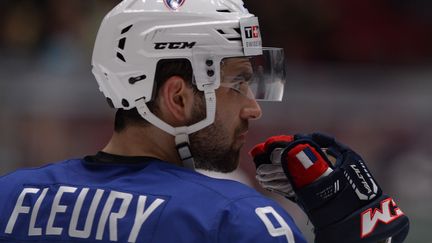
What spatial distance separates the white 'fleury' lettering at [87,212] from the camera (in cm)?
233

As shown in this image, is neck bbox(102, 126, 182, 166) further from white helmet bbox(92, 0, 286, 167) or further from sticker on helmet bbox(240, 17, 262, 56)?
sticker on helmet bbox(240, 17, 262, 56)

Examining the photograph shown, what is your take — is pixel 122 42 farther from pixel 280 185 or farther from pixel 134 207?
pixel 280 185

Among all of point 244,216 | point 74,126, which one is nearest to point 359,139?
point 74,126

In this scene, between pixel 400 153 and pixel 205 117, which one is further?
pixel 400 153

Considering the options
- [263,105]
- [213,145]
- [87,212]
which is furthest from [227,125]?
[263,105]

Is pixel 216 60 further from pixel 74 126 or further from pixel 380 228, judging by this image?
pixel 74 126

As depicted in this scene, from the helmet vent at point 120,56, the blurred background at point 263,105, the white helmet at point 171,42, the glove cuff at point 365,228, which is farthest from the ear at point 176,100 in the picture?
the blurred background at point 263,105

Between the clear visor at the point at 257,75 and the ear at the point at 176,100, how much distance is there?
0.11 m

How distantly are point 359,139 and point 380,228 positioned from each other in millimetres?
3291

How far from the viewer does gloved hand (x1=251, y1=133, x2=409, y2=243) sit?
2.47 metres

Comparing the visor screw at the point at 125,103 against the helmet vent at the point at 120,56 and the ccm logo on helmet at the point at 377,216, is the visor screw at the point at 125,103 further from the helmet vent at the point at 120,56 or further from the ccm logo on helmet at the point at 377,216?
the ccm logo on helmet at the point at 377,216

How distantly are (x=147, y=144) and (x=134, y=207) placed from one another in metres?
0.25

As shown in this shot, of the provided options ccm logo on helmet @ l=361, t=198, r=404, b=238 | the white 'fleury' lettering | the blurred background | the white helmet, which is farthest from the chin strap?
the blurred background

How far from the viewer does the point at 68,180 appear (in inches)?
98.6
